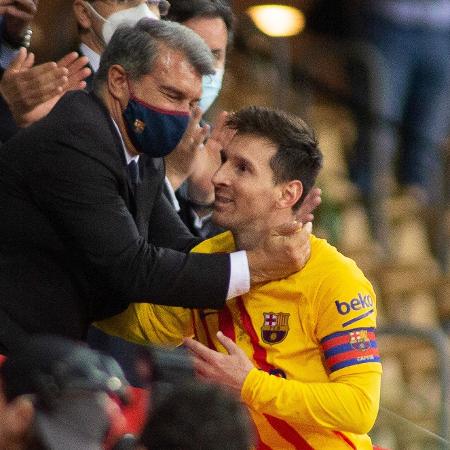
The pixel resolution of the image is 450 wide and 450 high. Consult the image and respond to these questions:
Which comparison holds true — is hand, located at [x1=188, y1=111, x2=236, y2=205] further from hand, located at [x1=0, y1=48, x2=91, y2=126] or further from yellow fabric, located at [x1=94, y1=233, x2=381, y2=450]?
yellow fabric, located at [x1=94, y1=233, x2=381, y2=450]

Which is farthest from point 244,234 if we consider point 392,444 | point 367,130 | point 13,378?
point 367,130

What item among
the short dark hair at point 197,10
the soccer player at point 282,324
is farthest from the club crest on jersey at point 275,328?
the short dark hair at point 197,10

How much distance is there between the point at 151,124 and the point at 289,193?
1.09 ft

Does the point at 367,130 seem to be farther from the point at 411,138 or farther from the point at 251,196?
the point at 251,196

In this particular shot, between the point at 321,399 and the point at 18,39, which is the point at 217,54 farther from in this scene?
the point at 321,399

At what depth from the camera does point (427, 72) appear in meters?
6.81

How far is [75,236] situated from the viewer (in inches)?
118

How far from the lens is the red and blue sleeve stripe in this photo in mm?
2904

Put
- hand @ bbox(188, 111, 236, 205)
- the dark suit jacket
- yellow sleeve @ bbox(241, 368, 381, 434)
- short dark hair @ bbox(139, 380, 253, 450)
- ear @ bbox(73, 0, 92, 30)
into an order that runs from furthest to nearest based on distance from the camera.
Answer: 1. hand @ bbox(188, 111, 236, 205)
2. ear @ bbox(73, 0, 92, 30)
3. the dark suit jacket
4. yellow sleeve @ bbox(241, 368, 381, 434)
5. short dark hair @ bbox(139, 380, 253, 450)

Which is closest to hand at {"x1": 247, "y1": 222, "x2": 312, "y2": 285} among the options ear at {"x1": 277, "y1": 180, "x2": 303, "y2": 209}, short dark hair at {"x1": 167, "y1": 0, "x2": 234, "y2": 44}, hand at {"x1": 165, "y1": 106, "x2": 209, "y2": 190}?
ear at {"x1": 277, "y1": 180, "x2": 303, "y2": 209}

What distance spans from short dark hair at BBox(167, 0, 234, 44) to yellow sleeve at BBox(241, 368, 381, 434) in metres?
1.43

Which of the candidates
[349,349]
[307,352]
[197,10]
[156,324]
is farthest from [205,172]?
[349,349]

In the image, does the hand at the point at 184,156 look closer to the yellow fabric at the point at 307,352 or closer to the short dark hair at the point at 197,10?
the short dark hair at the point at 197,10

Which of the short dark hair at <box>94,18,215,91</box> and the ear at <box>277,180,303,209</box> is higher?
the short dark hair at <box>94,18,215,91</box>
